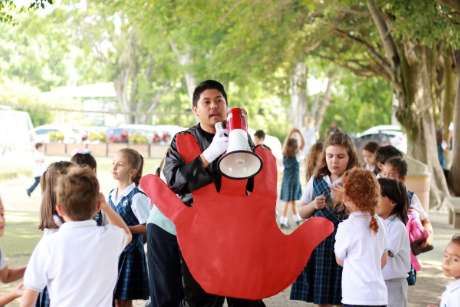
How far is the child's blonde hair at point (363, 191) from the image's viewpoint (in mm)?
5594

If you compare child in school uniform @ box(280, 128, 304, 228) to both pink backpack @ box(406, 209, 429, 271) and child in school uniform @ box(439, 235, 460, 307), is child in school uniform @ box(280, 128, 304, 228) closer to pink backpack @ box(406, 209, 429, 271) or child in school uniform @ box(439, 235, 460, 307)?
pink backpack @ box(406, 209, 429, 271)

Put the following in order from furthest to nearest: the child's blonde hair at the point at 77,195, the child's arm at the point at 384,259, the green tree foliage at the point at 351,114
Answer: the green tree foliage at the point at 351,114 → the child's arm at the point at 384,259 → the child's blonde hair at the point at 77,195

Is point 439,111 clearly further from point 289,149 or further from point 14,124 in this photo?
point 14,124

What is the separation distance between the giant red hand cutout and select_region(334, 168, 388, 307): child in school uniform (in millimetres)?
666

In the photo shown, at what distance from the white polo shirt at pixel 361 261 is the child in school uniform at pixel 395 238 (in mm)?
433

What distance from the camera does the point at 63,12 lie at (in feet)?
63.1

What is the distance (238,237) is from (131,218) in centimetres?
217

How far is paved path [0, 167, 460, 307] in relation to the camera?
30.1 feet

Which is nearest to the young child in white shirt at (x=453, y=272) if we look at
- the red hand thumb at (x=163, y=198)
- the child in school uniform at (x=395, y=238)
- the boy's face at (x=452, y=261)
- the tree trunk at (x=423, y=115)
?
the boy's face at (x=452, y=261)

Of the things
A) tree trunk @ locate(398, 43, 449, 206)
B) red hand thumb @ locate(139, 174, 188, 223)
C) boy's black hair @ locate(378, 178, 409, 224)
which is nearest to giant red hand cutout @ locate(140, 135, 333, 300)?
red hand thumb @ locate(139, 174, 188, 223)

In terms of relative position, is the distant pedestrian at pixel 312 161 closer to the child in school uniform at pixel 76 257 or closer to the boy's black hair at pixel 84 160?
the boy's black hair at pixel 84 160

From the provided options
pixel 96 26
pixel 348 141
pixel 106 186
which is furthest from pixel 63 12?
pixel 348 141

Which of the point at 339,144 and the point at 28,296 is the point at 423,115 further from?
the point at 28,296

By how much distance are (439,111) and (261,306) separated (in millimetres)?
17818
